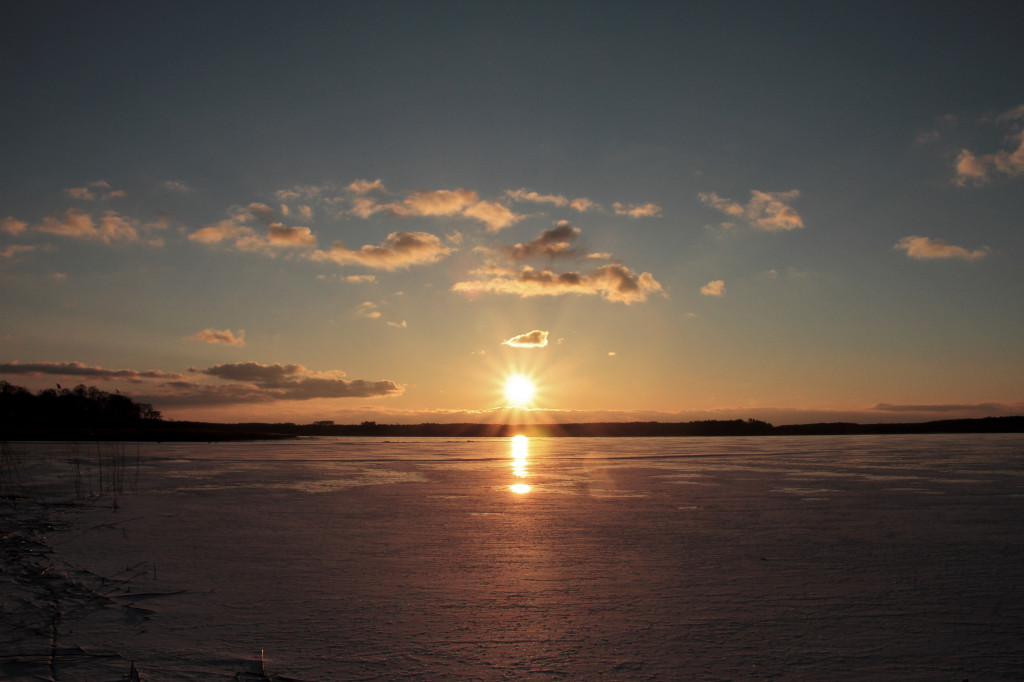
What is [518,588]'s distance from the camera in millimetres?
6516

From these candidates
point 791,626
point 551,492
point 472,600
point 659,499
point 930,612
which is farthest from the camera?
point 551,492

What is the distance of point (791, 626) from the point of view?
530 centimetres

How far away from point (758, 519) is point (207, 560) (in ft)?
26.4

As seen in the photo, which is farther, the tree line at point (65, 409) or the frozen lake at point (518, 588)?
the tree line at point (65, 409)

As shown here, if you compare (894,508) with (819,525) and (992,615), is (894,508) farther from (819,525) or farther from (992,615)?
(992,615)

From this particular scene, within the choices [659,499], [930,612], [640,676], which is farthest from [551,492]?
[640,676]

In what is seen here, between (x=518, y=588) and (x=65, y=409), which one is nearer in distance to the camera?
(x=518, y=588)

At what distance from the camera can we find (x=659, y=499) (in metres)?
13.6

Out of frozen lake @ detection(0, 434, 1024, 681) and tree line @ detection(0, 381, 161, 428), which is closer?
frozen lake @ detection(0, 434, 1024, 681)

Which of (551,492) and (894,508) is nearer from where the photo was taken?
(894,508)

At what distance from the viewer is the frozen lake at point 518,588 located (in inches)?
179

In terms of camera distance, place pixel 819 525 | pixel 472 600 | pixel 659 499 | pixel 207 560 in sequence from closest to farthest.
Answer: pixel 472 600 → pixel 207 560 → pixel 819 525 → pixel 659 499

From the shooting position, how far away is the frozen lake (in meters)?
4.55

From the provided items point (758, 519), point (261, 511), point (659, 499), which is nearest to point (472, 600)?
point (758, 519)
